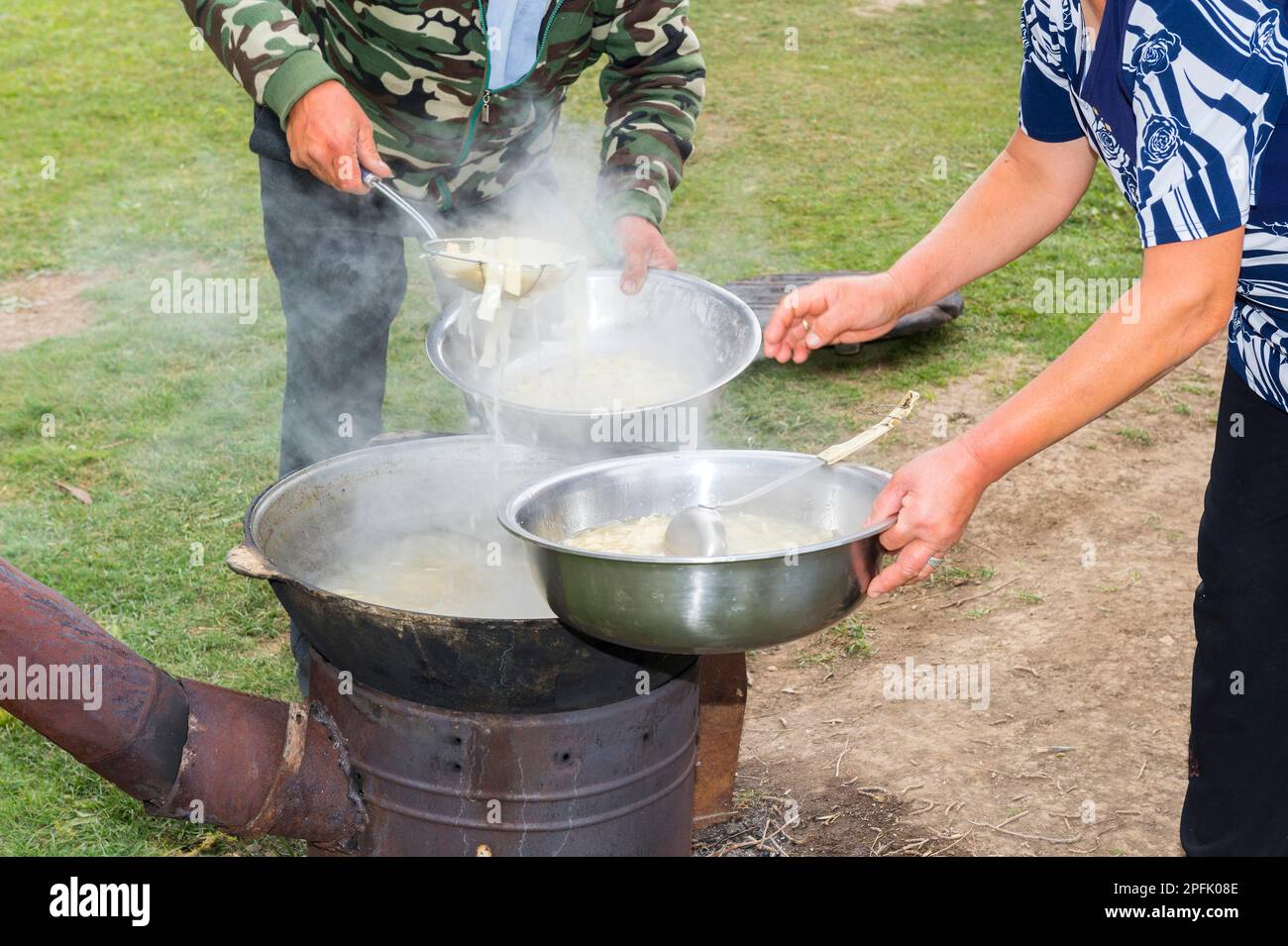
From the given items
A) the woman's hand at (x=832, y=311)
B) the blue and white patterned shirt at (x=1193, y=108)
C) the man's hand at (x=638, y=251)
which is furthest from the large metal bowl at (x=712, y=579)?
the man's hand at (x=638, y=251)

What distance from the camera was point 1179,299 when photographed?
1.85 meters

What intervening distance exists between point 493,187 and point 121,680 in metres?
1.93

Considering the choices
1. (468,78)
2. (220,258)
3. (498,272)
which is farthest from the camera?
(220,258)

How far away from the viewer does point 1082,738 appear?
368cm

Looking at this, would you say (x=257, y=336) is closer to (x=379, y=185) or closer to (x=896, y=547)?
(x=379, y=185)

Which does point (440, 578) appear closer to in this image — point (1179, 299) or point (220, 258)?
point (1179, 299)

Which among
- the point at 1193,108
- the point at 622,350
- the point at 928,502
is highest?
the point at 1193,108

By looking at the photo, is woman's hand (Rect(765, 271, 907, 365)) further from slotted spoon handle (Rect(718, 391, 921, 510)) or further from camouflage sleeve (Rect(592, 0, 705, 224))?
camouflage sleeve (Rect(592, 0, 705, 224))

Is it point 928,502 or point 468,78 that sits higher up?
point 468,78

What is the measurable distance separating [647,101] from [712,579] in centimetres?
221

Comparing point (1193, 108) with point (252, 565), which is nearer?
point (1193, 108)

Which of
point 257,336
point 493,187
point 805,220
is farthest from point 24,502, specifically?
point 805,220

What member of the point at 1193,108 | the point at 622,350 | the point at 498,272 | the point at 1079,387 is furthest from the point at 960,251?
the point at 622,350

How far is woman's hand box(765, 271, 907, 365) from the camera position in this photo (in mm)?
2545
